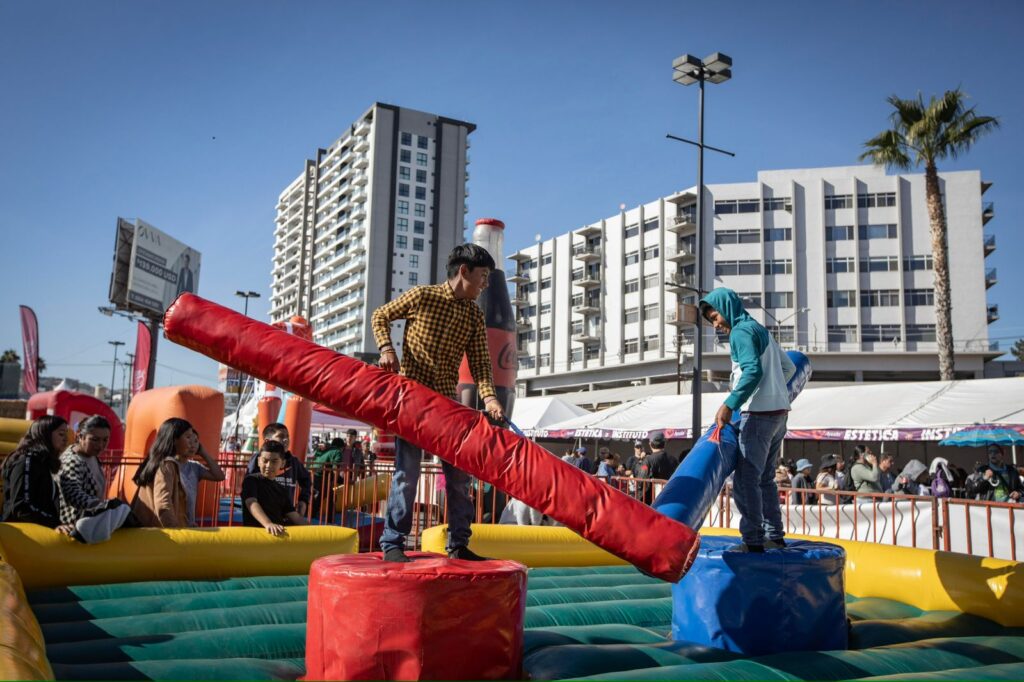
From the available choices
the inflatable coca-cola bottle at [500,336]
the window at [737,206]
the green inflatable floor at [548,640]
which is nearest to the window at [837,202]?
the window at [737,206]

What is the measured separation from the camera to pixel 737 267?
54.0 meters

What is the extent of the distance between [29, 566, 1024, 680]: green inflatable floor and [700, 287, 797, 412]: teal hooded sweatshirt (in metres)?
1.40

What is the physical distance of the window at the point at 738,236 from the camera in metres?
53.6

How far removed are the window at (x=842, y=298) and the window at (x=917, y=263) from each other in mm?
3768

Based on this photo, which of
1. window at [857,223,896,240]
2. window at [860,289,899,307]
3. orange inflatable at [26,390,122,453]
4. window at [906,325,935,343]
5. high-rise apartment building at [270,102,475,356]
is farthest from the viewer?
high-rise apartment building at [270,102,475,356]

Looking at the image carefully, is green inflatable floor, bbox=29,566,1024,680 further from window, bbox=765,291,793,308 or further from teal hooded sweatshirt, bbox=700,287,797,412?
window, bbox=765,291,793,308

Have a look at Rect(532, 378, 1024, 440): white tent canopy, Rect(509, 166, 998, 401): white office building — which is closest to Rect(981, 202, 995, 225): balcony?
Rect(509, 166, 998, 401): white office building

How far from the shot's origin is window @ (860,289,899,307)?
50469 mm

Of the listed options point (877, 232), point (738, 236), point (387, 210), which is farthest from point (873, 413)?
point (387, 210)

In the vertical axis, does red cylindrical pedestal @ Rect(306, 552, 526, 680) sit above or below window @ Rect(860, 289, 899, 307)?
below

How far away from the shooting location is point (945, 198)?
50125 millimetres

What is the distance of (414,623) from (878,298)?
54.0m

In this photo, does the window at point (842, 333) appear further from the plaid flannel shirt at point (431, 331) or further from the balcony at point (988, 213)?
the plaid flannel shirt at point (431, 331)

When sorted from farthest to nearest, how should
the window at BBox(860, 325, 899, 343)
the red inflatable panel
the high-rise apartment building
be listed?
1. the high-rise apartment building
2. the window at BBox(860, 325, 899, 343)
3. the red inflatable panel
